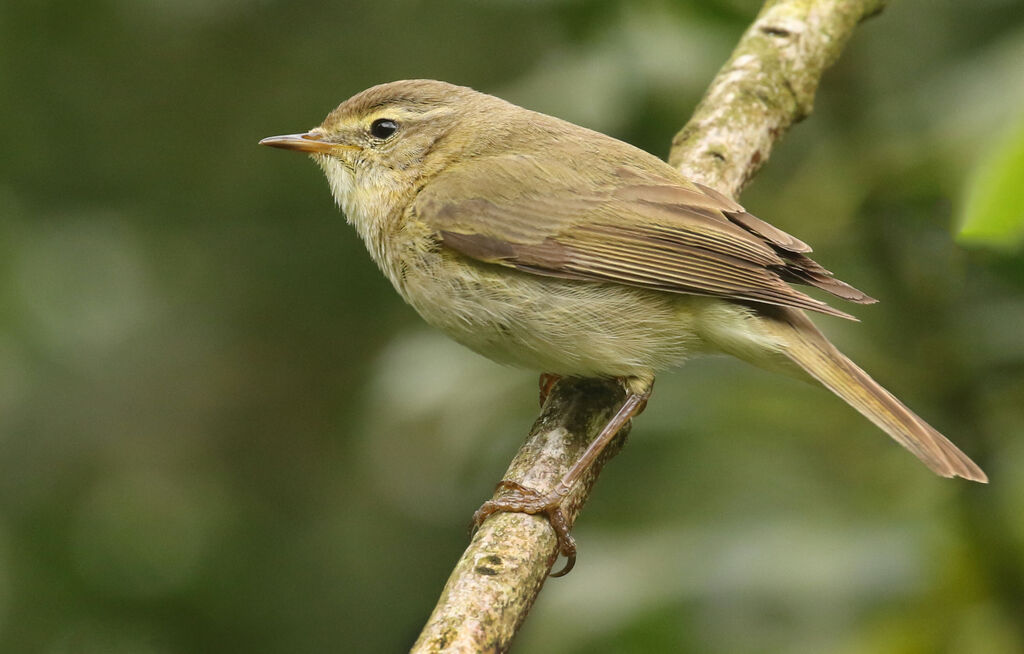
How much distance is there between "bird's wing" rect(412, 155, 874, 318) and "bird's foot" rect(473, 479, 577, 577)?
735mm

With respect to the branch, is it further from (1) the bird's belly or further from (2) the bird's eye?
(2) the bird's eye

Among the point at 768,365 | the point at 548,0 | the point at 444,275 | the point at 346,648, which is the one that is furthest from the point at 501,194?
the point at 346,648

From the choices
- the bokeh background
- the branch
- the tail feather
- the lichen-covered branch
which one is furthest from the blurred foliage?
the lichen-covered branch

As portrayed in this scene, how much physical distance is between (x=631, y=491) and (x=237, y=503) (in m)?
2.15

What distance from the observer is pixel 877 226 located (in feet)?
11.6

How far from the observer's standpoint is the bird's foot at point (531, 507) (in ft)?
8.99

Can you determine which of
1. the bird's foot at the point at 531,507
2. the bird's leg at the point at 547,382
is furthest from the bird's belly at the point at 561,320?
the bird's foot at the point at 531,507

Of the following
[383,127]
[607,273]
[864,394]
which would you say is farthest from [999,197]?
[383,127]

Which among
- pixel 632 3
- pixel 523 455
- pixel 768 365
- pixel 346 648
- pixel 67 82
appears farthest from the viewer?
pixel 67 82

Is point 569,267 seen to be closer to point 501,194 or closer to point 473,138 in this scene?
point 501,194

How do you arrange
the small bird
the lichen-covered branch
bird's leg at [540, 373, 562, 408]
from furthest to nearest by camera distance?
the lichen-covered branch < bird's leg at [540, 373, 562, 408] < the small bird

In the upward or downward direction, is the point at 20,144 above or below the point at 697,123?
below

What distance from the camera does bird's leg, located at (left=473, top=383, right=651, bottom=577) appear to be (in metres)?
2.75

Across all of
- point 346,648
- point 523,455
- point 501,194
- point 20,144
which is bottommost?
point 346,648
